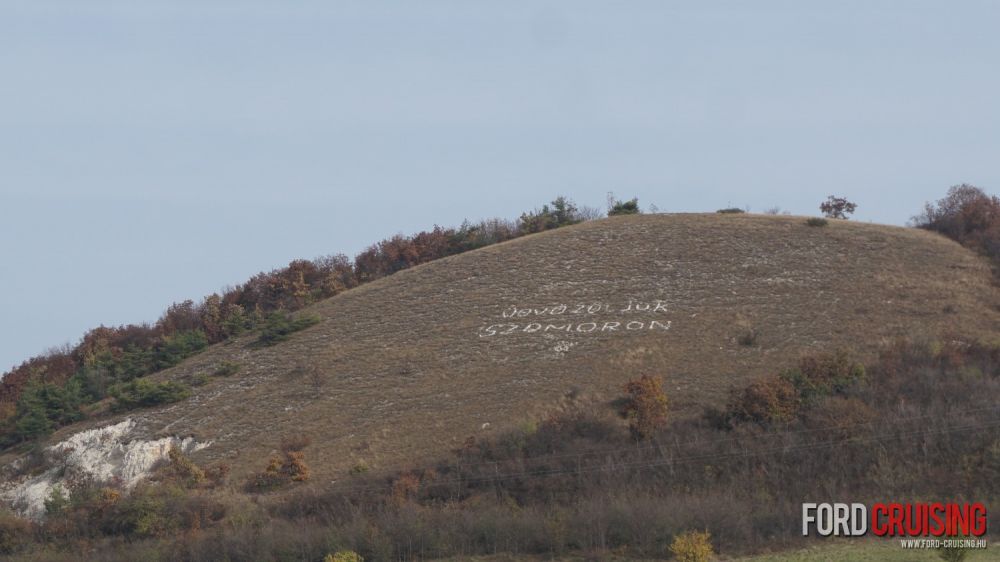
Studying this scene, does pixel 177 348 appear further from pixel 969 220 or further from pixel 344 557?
pixel 969 220

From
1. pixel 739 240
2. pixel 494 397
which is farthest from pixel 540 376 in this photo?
pixel 739 240

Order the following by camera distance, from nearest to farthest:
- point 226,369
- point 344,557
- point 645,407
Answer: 1. point 344,557
2. point 645,407
3. point 226,369

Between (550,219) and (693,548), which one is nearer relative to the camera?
(693,548)

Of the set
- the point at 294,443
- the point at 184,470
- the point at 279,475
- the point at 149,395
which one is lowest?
the point at 279,475

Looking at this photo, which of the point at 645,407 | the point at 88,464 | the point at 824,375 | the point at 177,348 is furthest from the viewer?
the point at 177,348

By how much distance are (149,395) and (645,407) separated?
86.3 ft

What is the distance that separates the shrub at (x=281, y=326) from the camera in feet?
208

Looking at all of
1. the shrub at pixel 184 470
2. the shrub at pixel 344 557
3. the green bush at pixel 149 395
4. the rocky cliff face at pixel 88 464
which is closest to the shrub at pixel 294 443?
the shrub at pixel 184 470

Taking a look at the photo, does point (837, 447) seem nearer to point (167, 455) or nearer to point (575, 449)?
point (575, 449)

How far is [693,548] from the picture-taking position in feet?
102

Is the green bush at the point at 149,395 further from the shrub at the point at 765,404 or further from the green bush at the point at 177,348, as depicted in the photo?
the shrub at the point at 765,404

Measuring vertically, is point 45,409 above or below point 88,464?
above

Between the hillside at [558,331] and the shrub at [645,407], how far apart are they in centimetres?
150

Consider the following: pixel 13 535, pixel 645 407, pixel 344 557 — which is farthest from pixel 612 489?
pixel 13 535
